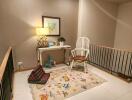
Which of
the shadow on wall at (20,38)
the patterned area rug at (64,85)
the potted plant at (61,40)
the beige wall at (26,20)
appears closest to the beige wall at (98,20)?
the beige wall at (26,20)

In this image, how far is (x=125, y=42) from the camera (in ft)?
16.1

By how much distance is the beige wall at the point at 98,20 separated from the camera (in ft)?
13.6

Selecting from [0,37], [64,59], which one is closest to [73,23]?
[64,59]

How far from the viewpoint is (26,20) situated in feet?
10.9

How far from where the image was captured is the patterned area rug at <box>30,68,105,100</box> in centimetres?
226

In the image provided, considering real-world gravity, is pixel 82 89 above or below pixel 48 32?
below

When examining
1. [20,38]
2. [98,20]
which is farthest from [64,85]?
[98,20]

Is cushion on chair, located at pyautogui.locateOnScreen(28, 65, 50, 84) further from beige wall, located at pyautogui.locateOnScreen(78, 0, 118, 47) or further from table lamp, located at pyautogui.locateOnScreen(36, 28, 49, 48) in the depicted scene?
beige wall, located at pyautogui.locateOnScreen(78, 0, 118, 47)

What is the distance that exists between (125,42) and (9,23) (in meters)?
4.58

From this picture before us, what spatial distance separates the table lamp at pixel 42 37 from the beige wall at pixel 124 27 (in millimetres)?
3405

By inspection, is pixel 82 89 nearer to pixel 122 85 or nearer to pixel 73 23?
pixel 122 85

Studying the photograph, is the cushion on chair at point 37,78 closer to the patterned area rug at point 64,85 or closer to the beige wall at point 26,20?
the patterned area rug at point 64,85

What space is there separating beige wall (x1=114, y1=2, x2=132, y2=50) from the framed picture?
9.63ft

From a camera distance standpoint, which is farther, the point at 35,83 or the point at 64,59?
the point at 64,59
